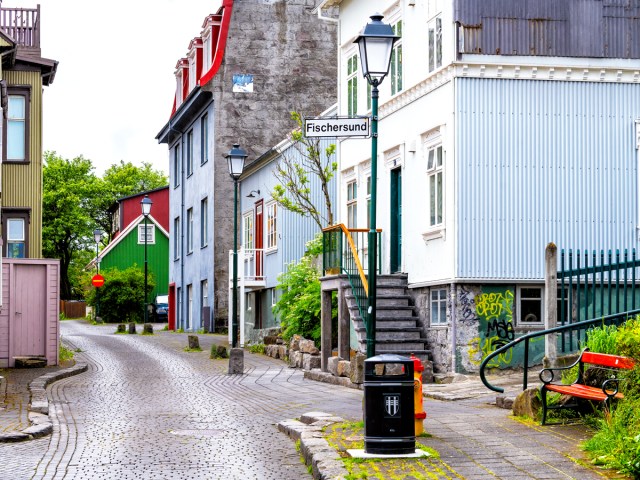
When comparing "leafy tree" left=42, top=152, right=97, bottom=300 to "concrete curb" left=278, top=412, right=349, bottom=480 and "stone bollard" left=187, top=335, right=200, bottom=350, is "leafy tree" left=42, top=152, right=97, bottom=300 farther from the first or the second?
"concrete curb" left=278, top=412, right=349, bottom=480

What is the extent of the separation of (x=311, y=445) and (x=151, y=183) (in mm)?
88182

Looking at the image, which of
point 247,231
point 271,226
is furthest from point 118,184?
point 271,226

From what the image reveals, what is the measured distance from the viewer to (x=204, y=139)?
1774 inches

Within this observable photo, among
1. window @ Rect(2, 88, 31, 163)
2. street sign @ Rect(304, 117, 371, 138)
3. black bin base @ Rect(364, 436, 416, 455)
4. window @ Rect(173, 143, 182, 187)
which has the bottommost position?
black bin base @ Rect(364, 436, 416, 455)

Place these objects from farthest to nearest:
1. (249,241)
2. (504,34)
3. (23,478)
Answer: (249,241) < (504,34) < (23,478)

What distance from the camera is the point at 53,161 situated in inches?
3580

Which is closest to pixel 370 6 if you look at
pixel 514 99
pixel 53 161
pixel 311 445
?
pixel 514 99

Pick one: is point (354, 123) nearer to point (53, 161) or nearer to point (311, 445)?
point (311, 445)

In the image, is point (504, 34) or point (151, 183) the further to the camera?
point (151, 183)

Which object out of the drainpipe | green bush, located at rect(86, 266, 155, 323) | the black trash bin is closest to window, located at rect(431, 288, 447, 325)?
the drainpipe

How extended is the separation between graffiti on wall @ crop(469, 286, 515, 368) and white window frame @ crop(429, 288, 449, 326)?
66 cm

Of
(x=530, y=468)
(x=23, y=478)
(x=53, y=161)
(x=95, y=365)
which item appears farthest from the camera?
(x=53, y=161)

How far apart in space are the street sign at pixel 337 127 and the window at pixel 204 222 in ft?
101

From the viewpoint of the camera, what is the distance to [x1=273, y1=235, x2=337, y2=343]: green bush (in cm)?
2738
